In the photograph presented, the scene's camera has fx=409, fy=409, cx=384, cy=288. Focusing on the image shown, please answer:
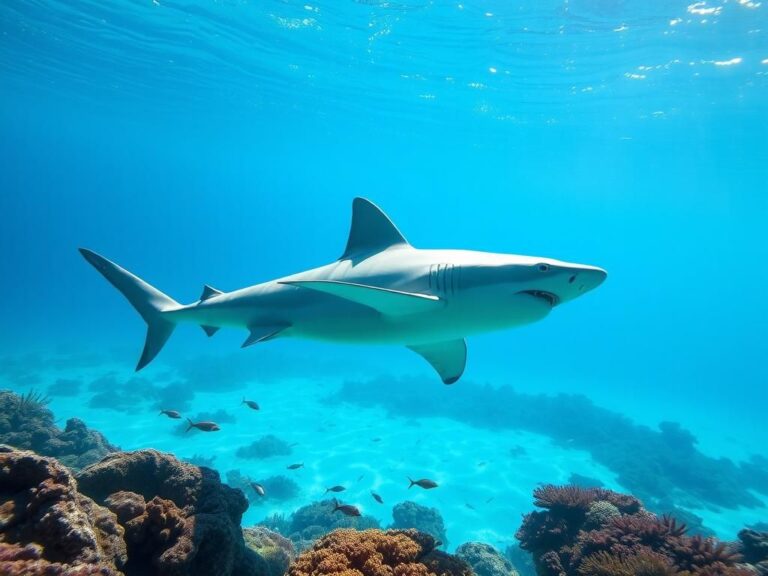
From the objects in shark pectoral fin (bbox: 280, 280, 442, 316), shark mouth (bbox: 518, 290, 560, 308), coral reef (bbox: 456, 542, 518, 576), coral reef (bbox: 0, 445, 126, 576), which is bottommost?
coral reef (bbox: 456, 542, 518, 576)

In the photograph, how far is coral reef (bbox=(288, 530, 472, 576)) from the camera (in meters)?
3.24

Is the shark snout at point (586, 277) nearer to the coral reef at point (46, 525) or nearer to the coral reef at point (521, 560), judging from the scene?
the coral reef at point (46, 525)

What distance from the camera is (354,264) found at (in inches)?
200

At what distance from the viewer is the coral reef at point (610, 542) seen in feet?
14.1

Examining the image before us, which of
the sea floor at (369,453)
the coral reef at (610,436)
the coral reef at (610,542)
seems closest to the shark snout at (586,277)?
the coral reef at (610,542)

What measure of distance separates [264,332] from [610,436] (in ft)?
86.4

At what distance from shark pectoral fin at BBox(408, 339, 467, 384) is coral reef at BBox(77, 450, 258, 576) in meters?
2.81

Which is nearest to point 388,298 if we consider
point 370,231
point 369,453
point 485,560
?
point 370,231

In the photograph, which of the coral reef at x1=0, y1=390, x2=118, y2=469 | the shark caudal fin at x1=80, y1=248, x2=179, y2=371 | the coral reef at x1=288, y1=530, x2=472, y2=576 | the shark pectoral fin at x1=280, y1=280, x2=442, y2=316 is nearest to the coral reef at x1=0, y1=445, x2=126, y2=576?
the coral reef at x1=288, y1=530, x2=472, y2=576

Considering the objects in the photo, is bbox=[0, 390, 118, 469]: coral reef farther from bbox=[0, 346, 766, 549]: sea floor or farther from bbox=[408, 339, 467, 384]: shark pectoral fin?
bbox=[408, 339, 467, 384]: shark pectoral fin

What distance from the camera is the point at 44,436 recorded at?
10.1 m

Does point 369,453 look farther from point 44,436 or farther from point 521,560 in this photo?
point 44,436

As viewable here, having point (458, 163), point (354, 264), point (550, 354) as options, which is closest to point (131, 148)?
point (458, 163)

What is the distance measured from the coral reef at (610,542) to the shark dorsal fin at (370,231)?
14.0 ft
